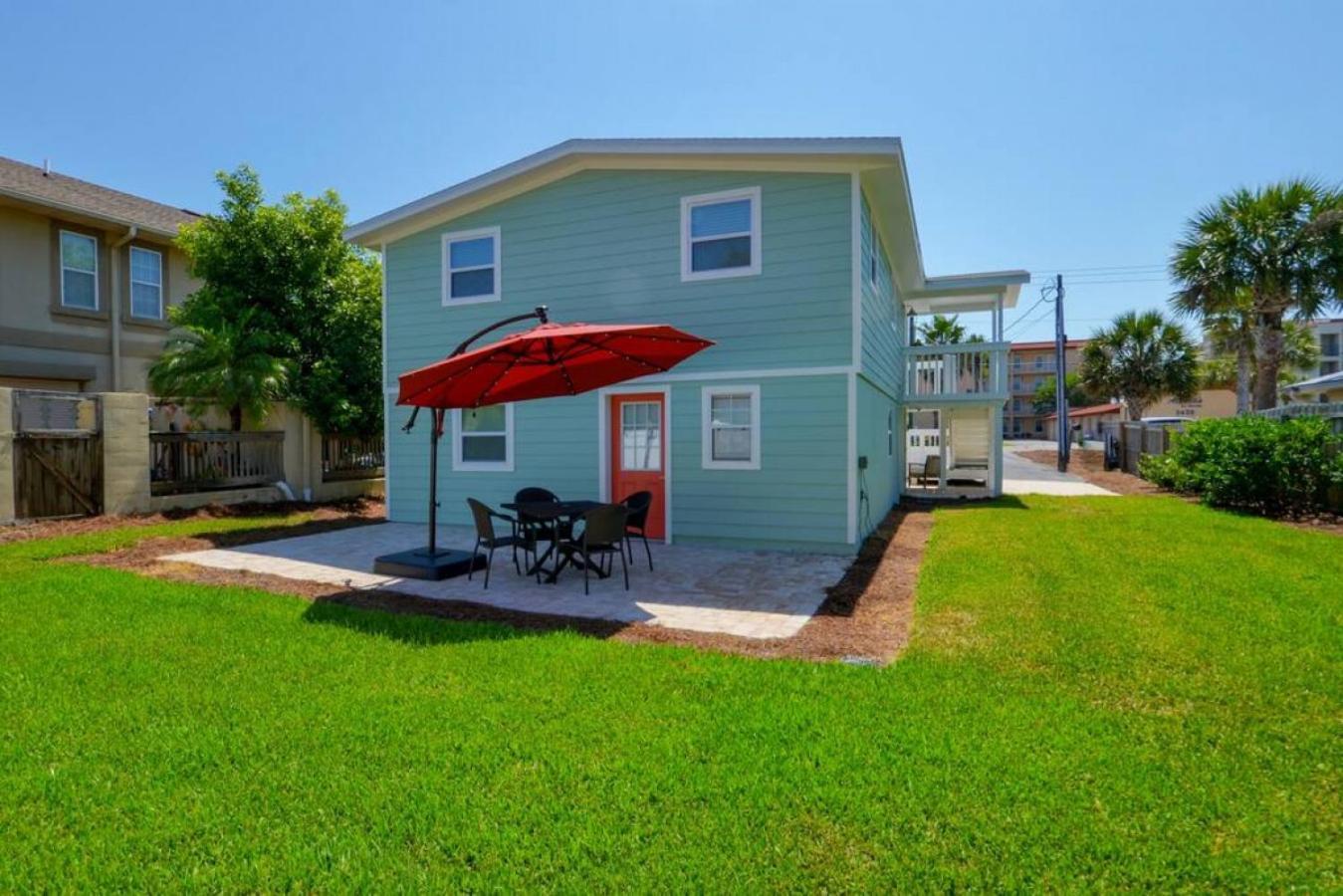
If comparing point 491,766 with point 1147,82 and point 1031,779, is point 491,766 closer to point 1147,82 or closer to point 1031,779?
point 1031,779

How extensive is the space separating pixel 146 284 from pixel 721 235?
14.7 metres

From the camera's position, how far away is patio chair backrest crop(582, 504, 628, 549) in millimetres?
6438

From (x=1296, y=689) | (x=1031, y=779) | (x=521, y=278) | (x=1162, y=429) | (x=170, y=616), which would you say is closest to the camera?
(x=1031, y=779)

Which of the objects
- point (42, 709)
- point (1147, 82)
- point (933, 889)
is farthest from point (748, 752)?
point (1147, 82)

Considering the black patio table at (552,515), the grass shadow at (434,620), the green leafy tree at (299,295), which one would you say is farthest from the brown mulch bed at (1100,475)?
the green leafy tree at (299,295)

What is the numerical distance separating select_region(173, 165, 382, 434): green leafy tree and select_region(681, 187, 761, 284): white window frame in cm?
774

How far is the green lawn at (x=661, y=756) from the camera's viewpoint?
2441 millimetres

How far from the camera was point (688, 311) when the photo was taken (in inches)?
364

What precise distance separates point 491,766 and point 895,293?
13148 millimetres

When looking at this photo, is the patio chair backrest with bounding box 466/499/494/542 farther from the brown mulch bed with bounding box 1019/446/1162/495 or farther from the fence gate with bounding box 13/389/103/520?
the brown mulch bed with bounding box 1019/446/1162/495

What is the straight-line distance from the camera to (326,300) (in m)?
13.9

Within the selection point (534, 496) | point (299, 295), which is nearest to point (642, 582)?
point (534, 496)

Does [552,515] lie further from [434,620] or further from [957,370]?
[957,370]

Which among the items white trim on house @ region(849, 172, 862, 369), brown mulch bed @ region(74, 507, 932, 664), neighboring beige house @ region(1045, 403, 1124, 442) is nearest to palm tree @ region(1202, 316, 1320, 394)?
neighboring beige house @ region(1045, 403, 1124, 442)
